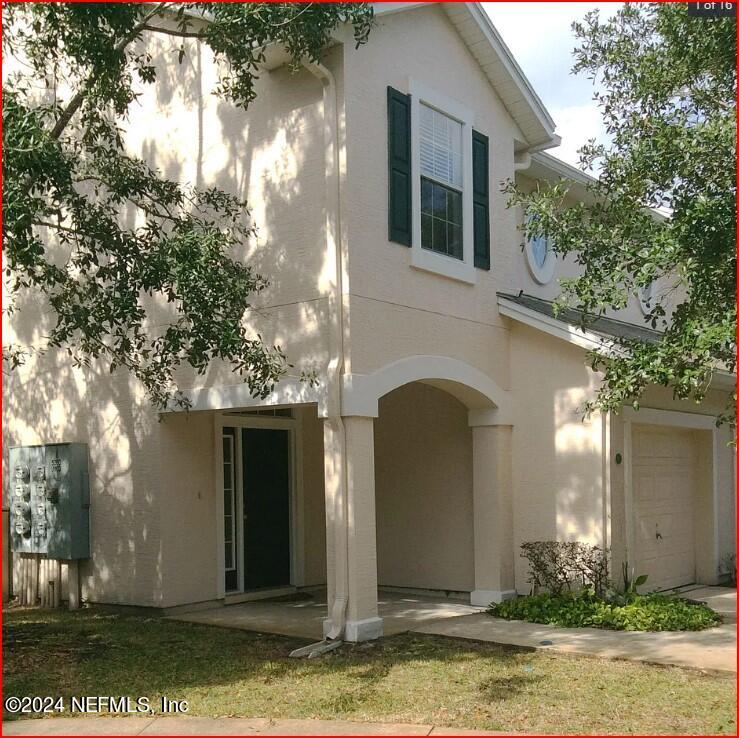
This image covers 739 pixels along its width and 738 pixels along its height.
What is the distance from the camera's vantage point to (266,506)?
13648 mm

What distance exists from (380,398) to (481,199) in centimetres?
298

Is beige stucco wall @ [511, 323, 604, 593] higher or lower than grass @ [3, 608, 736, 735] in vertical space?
higher

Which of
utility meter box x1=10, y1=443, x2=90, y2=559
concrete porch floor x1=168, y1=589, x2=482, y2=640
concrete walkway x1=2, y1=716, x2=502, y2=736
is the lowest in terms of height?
concrete porch floor x1=168, y1=589, x2=482, y2=640

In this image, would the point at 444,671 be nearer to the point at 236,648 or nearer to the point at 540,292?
the point at 236,648

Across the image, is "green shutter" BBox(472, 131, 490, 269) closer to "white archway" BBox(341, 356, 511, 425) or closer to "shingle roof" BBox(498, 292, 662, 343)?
"shingle roof" BBox(498, 292, 662, 343)

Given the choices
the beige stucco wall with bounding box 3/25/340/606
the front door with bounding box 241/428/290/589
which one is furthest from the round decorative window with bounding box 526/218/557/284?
the beige stucco wall with bounding box 3/25/340/606

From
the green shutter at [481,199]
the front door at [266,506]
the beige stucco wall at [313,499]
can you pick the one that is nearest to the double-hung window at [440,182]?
the green shutter at [481,199]

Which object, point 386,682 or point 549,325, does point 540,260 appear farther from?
point 386,682

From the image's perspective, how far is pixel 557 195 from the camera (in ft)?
32.8

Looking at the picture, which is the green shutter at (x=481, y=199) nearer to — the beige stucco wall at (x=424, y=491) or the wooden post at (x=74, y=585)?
the beige stucco wall at (x=424, y=491)

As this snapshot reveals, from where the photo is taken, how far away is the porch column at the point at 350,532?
32.5 ft

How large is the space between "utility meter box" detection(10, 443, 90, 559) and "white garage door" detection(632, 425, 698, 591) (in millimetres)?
7429

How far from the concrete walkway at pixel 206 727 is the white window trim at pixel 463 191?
5.77 metres

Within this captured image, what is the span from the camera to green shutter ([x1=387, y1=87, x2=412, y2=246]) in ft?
35.9
